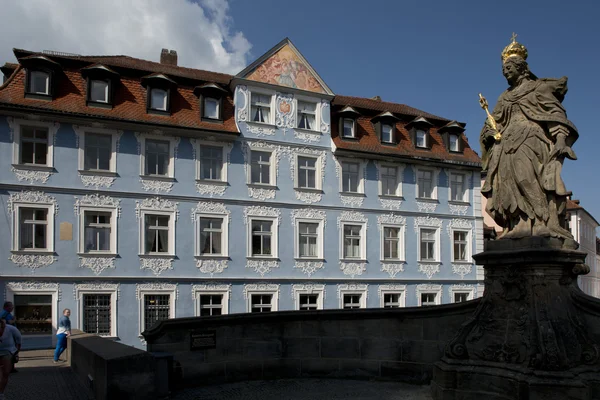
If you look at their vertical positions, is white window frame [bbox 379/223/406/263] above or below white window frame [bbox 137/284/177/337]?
above

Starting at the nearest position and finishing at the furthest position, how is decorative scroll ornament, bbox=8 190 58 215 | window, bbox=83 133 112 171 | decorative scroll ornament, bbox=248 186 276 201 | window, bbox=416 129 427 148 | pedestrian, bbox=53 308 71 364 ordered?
pedestrian, bbox=53 308 71 364 < decorative scroll ornament, bbox=8 190 58 215 < window, bbox=83 133 112 171 < decorative scroll ornament, bbox=248 186 276 201 < window, bbox=416 129 427 148

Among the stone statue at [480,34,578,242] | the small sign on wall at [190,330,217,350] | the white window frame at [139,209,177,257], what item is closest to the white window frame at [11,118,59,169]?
the white window frame at [139,209,177,257]

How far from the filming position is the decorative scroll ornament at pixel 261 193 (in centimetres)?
2406

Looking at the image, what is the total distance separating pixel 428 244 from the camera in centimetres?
2855

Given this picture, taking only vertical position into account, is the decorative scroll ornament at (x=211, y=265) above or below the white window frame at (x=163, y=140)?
below

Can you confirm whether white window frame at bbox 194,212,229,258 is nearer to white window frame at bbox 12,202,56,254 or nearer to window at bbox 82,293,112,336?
window at bbox 82,293,112,336

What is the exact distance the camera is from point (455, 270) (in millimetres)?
28922

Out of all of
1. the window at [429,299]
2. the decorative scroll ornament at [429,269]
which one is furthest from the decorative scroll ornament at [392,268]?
the window at [429,299]

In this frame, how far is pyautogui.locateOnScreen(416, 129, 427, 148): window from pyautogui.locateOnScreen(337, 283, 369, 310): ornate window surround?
7800 millimetres

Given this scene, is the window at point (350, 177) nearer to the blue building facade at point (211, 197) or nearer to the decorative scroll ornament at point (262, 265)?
the blue building facade at point (211, 197)

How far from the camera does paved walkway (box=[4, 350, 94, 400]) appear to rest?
348 inches

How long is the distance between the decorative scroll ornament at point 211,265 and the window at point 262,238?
4.55 ft

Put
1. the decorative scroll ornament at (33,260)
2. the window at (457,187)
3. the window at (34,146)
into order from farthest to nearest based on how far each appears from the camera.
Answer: the window at (457,187) → the window at (34,146) → the decorative scroll ornament at (33,260)

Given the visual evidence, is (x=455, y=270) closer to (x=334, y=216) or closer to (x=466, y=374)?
(x=334, y=216)
